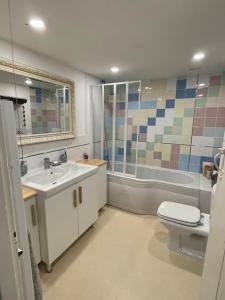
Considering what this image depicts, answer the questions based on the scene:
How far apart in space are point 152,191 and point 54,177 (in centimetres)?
141

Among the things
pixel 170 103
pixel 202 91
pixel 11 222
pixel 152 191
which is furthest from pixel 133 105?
pixel 11 222

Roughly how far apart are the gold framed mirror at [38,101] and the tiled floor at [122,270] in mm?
1347

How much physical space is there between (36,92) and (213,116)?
2.58 meters

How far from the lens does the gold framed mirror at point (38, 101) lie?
63.1 inches

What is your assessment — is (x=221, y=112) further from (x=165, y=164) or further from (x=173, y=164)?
(x=165, y=164)

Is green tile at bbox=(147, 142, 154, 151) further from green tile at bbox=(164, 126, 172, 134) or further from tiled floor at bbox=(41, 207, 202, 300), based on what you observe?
tiled floor at bbox=(41, 207, 202, 300)

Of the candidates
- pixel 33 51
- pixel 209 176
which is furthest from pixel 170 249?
pixel 33 51

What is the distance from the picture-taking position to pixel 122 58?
6.35 feet

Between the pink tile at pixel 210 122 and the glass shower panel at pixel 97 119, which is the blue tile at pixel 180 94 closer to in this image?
the pink tile at pixel 210 122

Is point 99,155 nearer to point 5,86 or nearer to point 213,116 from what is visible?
point 5,86

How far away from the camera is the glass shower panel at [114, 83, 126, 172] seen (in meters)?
2.60

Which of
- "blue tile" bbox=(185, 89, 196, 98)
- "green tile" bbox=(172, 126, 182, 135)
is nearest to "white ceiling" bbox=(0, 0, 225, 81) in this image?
"blue tile" bbox=(185, 89, 196, 98)

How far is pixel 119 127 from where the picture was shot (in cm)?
299

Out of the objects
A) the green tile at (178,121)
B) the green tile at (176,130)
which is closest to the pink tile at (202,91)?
the green tile at (178,121)
